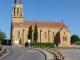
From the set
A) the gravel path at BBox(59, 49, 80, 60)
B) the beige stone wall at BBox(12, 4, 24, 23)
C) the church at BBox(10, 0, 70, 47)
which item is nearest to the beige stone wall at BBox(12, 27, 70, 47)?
the church at BBox(10, 0, 70, 47)

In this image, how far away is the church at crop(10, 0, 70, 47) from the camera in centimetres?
10466

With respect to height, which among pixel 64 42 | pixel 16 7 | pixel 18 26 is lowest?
pixel 64 42

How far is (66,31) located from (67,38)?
3279 mm

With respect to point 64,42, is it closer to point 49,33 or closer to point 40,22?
point 49,33

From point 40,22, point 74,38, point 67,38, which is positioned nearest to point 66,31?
point 67,38

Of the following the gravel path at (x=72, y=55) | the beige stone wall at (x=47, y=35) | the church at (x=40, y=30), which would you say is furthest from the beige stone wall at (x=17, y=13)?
the gravel path at (x=72, y=55)

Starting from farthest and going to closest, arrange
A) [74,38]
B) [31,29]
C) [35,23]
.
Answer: [74,38]
[35,23]
[31,29]

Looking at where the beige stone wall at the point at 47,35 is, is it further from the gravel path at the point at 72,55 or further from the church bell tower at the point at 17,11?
the gravel path at the point at 72,55

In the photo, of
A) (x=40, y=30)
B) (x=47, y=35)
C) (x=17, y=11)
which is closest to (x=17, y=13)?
(x=17, y=11)

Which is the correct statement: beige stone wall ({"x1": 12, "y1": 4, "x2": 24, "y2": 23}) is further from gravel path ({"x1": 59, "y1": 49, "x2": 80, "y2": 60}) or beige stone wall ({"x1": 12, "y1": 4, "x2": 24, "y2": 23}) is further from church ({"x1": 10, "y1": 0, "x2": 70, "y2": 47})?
gravel path ({"x1": 59, "y1": 49, "x2": 80, "y2": 60})

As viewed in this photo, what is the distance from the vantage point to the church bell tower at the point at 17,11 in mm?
106062

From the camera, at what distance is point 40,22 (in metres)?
112

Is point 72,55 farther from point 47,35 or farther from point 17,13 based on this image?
point 17,13

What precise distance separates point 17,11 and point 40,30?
1402 centimetres
